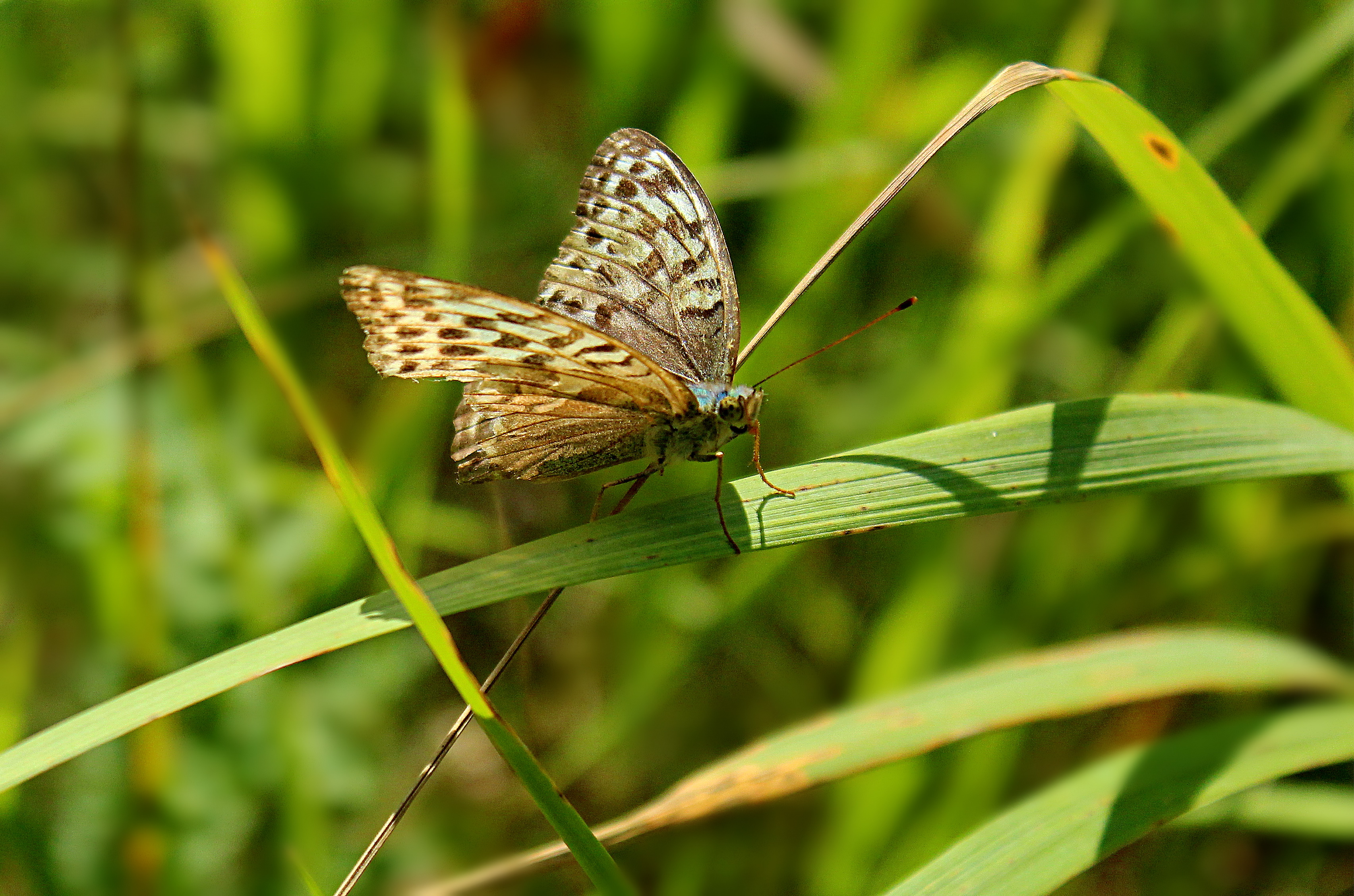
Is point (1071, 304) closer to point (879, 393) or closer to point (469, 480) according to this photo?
point (879, 393)

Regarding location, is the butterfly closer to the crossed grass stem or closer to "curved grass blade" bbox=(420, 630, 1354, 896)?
the crossed grass stem

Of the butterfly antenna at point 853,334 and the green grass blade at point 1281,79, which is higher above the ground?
the green grass blade at point 1281,79

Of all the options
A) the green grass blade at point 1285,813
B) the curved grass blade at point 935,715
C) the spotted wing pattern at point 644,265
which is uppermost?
the spotted wing pattern at point 644,265

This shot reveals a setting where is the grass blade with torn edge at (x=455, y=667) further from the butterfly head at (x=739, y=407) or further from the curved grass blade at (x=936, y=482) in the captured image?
the butterfly head at (x=739, y=407)

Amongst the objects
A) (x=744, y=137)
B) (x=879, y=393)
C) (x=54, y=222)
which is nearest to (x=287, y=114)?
(x=54, y=222)

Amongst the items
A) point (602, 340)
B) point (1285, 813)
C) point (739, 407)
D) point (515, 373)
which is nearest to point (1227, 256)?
point (739, 407)

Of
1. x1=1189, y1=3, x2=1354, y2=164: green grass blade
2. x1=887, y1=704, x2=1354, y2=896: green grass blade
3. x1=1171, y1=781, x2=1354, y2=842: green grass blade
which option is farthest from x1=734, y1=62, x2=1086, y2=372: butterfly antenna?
x1=1171, y1=781, x2=1354, y2=842: green grass blade

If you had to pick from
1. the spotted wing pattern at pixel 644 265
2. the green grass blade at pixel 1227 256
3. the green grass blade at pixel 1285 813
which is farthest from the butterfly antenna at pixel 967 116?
the green grass blade at pixel 1285 813
